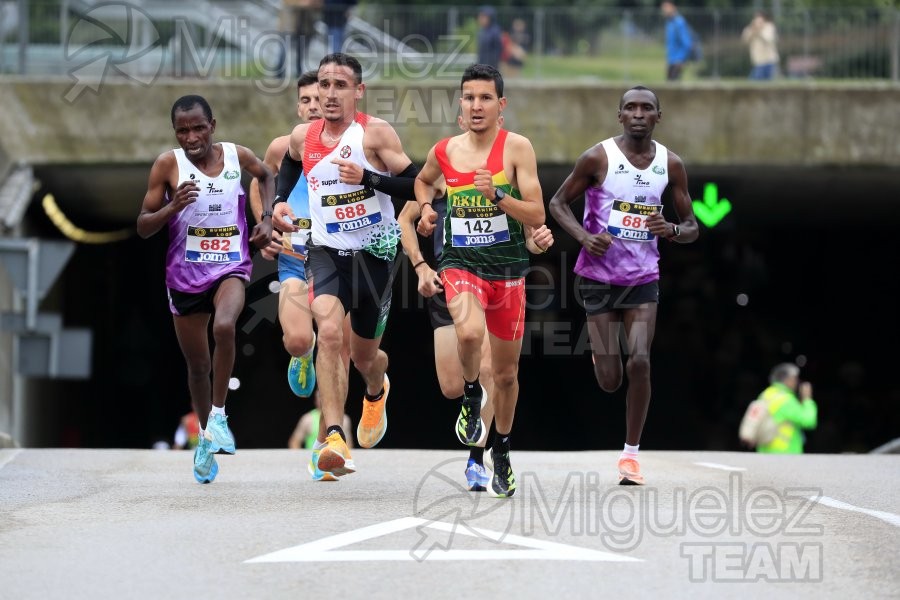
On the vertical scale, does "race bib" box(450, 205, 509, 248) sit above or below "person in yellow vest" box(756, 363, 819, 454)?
above

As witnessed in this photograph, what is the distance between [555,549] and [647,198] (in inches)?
141

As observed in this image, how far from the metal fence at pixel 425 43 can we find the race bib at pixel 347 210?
40.3ft

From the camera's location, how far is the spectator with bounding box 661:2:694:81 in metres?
22.2

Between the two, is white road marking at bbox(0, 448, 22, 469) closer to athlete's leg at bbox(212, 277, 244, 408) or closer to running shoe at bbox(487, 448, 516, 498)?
athlete's leg at bbox(212, 277, 244, 408)

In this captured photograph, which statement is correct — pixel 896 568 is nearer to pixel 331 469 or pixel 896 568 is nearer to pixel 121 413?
pixel 331 469

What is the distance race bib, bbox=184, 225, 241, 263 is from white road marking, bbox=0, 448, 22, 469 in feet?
7.73

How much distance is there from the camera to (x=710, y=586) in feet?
19.9

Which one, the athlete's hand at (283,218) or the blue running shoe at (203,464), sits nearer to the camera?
the athlete's hand at (283,218)

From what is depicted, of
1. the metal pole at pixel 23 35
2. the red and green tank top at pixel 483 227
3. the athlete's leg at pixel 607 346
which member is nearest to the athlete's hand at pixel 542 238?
the red and green tank top at pixel 483 227

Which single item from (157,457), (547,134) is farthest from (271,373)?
(157,457)

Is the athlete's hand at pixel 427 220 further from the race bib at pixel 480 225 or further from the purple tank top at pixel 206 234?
the purple tank top at pixel 206 234

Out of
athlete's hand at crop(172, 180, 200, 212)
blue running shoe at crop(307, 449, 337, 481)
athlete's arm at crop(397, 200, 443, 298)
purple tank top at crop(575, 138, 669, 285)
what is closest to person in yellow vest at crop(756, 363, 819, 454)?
purple tank top at crop(575, 138, 669, 285)

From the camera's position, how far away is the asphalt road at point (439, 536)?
6.07 metres

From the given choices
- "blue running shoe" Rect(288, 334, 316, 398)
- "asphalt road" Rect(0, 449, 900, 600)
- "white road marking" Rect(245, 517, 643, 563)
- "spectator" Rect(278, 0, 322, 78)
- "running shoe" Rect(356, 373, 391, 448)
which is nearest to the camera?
"asphalt road" Rect(0, 449, 900, 600)
